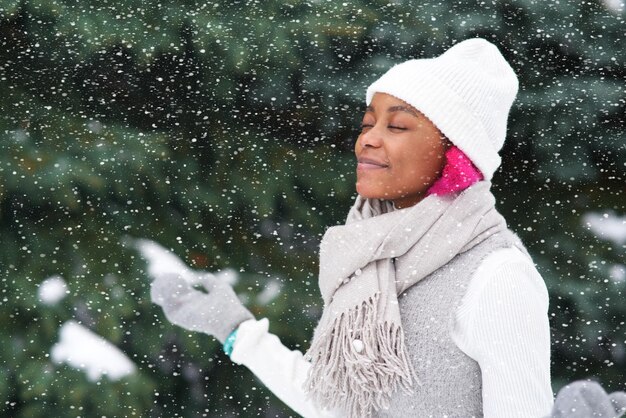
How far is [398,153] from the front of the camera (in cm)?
161

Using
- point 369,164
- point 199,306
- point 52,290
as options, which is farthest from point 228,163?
point 369,164

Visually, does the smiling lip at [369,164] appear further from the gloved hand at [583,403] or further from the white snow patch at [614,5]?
the white snow patch at [614,5]

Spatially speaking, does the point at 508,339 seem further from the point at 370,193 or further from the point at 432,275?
the point at 370,193

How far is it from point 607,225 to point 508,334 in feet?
5.58

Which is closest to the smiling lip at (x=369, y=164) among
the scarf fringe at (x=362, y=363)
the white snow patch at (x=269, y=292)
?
the scarf fringe at (x=362, y=363)

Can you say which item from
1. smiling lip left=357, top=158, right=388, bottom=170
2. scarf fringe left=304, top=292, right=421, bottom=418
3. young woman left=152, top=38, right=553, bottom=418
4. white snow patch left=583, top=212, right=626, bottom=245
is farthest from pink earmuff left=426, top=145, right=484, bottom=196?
white snow patch left=583, top=212, right=626, bottom=245

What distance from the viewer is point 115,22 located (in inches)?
103

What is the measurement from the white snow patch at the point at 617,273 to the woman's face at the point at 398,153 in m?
1.48

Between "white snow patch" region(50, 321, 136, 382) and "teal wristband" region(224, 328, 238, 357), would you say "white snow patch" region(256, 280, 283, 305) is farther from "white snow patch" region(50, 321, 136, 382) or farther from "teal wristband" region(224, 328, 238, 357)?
"teal wristband" region(224, 328, 238, 357)

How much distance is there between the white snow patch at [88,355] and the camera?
8.89 feet

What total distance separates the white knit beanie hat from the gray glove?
56 cm

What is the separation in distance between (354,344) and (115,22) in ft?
5.03

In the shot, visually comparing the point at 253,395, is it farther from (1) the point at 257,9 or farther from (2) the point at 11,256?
(1) the point at 257,9

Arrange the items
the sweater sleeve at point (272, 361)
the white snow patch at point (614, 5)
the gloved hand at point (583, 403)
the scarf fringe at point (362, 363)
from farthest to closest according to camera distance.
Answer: the white snow patch at point (614, 5) → the sweater sleeve at point (272, 361) → the scarf fringe at point (362, 363) → the gloved hand at point (583, 403)
